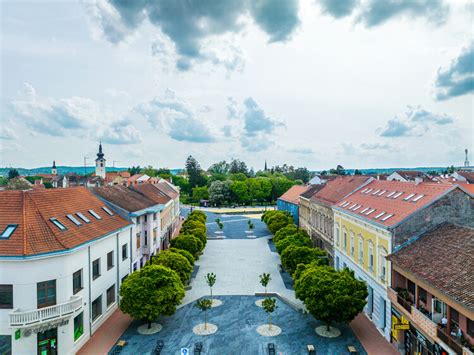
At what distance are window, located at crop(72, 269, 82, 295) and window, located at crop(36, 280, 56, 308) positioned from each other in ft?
4.54

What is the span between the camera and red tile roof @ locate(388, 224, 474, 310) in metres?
14.2

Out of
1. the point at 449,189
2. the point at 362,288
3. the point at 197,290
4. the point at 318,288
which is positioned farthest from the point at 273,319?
the point at 449,189

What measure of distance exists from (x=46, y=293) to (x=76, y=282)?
2114 mm

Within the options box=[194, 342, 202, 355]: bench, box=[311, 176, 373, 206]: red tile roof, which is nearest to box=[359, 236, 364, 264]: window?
box=[311, 176, 373, 206]: red tile roof

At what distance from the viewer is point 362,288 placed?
21484mm

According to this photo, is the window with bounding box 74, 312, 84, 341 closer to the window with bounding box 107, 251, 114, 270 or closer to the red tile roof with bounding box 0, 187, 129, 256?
the red tile roof with bounding box 0, 187, 129, 256

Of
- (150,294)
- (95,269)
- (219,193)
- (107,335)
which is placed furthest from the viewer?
(219,193)

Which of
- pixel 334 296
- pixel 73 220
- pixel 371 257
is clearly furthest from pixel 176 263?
pixel 371 257

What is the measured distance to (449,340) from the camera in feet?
45.8

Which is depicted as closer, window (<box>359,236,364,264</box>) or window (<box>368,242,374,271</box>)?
window (<box>368,242,374,271</box>)

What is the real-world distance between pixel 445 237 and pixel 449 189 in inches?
127

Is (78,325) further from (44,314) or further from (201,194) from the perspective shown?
(201,194)

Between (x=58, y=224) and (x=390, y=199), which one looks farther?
(x=390, y=199)

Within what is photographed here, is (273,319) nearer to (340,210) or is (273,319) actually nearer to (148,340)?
(148,340)
